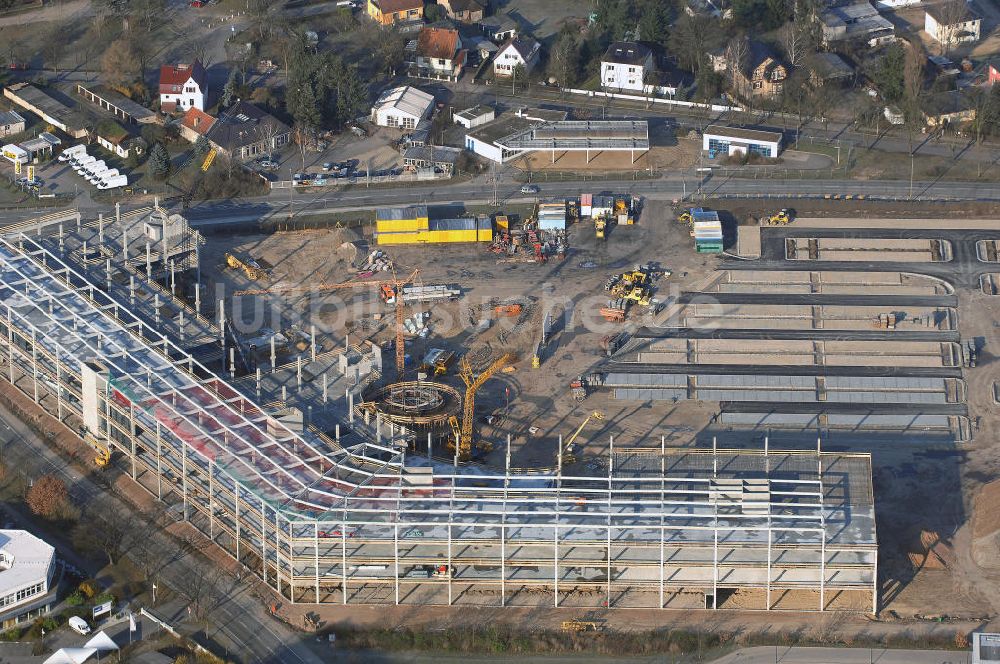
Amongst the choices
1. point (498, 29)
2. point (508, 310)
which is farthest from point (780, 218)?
point (498, 29)

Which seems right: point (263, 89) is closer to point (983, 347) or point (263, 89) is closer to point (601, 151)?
point (601, 151)

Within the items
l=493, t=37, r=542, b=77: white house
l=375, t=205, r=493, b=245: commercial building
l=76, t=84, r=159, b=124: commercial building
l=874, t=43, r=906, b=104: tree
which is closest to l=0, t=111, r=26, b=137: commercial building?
l=76, t=84, r=159, b=124: commercial building

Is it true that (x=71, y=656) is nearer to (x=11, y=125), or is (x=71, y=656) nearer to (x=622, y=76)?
(x=11, y=125)

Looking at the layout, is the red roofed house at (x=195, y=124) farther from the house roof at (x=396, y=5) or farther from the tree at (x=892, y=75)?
the tree at (x=892, y=75)

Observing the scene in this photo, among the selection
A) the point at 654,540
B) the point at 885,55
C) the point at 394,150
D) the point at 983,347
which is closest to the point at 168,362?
the point at 654,540

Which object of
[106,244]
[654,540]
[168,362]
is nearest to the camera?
[654,540]

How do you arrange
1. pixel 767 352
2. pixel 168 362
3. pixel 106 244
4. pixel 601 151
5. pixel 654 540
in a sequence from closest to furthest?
pixel 654 540, pixel 168 362, pixel 767 352, pixel 106 244, pixel 601 151

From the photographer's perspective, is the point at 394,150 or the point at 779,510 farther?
the point at 394,150
